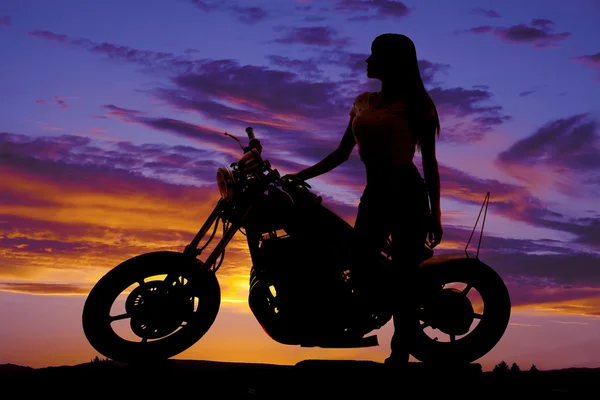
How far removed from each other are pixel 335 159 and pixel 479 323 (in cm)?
223

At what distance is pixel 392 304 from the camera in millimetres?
7016

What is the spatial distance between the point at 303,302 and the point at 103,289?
6.11 ft

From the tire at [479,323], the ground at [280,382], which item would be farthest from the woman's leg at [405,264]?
the tire at [479,323]

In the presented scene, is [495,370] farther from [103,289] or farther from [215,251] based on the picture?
[103,289]

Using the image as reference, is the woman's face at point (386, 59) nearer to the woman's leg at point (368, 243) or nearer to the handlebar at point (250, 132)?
the woman's leg at point (368, 243)

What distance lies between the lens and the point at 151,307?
696 cm

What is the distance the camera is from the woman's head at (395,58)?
21.8 ft

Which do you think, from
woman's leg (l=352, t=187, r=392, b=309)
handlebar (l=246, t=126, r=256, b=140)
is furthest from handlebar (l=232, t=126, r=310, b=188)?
woman's leg (l=352, t=187, r=392, b=309)

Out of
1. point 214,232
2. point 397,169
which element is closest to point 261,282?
point 214,232

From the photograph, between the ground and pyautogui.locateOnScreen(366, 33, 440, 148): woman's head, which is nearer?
the ground

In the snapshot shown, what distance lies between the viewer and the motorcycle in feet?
22.6

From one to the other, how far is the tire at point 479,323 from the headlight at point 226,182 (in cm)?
219

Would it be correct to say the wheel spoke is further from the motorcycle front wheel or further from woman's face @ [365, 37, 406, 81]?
woman's face @ [365, 37, 406, 81]

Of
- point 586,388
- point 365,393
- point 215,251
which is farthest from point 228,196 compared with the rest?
point 586,388
